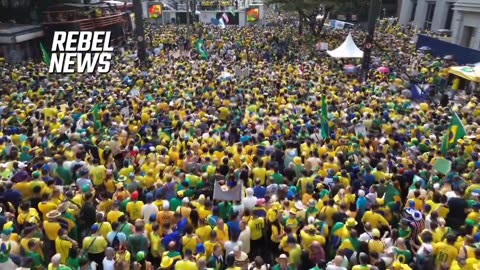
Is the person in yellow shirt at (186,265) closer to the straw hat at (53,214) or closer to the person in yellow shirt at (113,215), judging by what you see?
the person in yellow shirt at (113,215)

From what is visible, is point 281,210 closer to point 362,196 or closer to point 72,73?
point 362,196

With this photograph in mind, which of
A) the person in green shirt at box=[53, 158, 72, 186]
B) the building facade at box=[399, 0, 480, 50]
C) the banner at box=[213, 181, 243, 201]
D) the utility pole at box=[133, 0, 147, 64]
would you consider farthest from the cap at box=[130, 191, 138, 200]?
the building facade at box=[399, 0, 480, 50]

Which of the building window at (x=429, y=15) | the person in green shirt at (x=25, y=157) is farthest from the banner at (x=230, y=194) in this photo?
the building window at (x=429, y=15)

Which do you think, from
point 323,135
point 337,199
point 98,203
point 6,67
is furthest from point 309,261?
point 6,67

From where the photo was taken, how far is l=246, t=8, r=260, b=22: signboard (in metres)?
44.5

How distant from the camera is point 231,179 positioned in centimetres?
806

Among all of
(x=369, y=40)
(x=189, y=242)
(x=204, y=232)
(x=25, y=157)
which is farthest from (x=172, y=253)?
(x=369, y=40)

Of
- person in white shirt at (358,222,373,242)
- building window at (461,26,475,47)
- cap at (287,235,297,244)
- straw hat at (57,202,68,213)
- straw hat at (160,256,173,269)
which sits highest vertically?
straw hat at (57,202,68,213)

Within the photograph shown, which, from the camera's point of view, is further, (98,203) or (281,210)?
(98,203)

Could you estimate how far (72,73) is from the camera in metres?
19.9

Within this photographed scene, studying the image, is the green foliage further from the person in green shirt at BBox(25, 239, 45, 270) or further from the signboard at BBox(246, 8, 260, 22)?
the person in green shirt at BBox(25, 239, 45, 270)

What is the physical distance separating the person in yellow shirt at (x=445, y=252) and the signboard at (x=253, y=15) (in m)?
40.5

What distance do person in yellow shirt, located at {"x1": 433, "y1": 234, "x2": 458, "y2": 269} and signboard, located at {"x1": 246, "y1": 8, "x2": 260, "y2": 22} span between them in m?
40.5

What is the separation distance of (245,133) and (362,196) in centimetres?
436
